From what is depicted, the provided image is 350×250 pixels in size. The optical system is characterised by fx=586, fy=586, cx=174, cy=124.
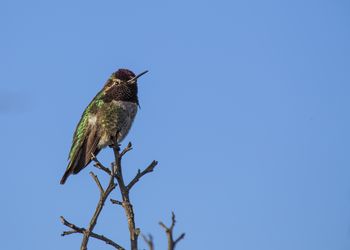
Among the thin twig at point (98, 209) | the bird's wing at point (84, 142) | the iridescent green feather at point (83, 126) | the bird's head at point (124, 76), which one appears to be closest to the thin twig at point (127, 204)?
the thin twig at point (98, 209)

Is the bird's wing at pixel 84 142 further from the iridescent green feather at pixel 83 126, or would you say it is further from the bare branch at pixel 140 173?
the bare branch at pixel 140 173

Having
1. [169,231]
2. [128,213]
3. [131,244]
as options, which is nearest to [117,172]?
[128,213]

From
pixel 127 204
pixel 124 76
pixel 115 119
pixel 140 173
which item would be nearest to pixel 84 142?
pixel 115 119

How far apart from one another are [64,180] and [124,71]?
2339 millimetres

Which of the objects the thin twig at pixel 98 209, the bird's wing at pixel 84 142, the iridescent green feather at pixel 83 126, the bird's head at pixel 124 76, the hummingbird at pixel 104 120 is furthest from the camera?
the bird's head at pixel 124 76

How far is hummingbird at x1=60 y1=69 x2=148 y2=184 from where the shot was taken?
9.45 meters

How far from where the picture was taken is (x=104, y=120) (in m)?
9.51

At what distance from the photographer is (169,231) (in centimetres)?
261

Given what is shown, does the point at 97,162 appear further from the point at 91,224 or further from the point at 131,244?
the point at 131,244

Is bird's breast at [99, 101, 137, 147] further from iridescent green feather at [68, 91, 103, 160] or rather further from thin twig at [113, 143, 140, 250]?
thin twig at [113, 143, 140, 250]

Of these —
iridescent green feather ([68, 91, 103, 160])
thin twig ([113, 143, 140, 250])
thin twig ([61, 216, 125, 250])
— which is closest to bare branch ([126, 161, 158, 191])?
thin twig ([113, 143, 140, 250])

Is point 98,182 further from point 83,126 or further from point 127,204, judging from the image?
point 83,126

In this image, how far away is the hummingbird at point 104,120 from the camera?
9445 mm

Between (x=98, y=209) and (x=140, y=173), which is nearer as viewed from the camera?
(x=98, y=209)
